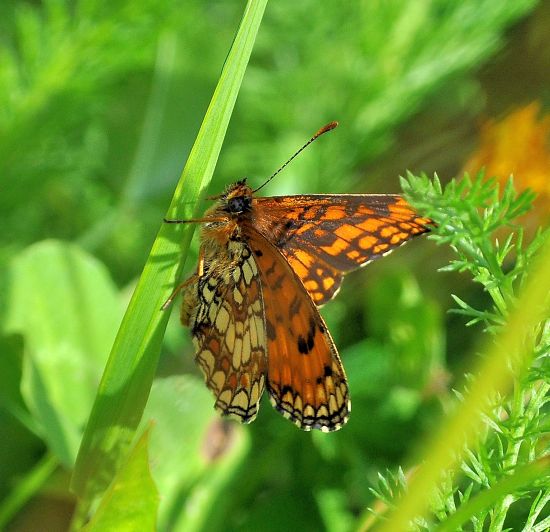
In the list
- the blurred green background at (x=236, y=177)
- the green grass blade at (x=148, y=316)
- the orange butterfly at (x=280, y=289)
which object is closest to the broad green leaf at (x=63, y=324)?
the blurred green background at (x=236, y=177)

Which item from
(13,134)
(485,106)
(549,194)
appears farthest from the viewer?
(485,106)

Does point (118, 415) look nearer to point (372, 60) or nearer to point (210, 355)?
point (210, 355)

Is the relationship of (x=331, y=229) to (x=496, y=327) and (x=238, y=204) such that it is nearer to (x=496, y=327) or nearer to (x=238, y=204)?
(x=238, y=204)

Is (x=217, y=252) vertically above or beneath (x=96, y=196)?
beneath

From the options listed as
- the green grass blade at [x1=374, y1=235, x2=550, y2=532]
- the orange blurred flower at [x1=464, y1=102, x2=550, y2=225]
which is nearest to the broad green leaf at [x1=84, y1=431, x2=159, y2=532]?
the green grass blade at [x1=374, y1=235, x2=550, y2=532]

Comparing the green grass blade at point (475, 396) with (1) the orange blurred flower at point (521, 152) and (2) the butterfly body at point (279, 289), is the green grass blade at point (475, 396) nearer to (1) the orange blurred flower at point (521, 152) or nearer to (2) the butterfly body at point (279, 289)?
(2) the butterfly body at point (279, 289)

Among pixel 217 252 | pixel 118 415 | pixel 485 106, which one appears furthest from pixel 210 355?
pixel 485 106
